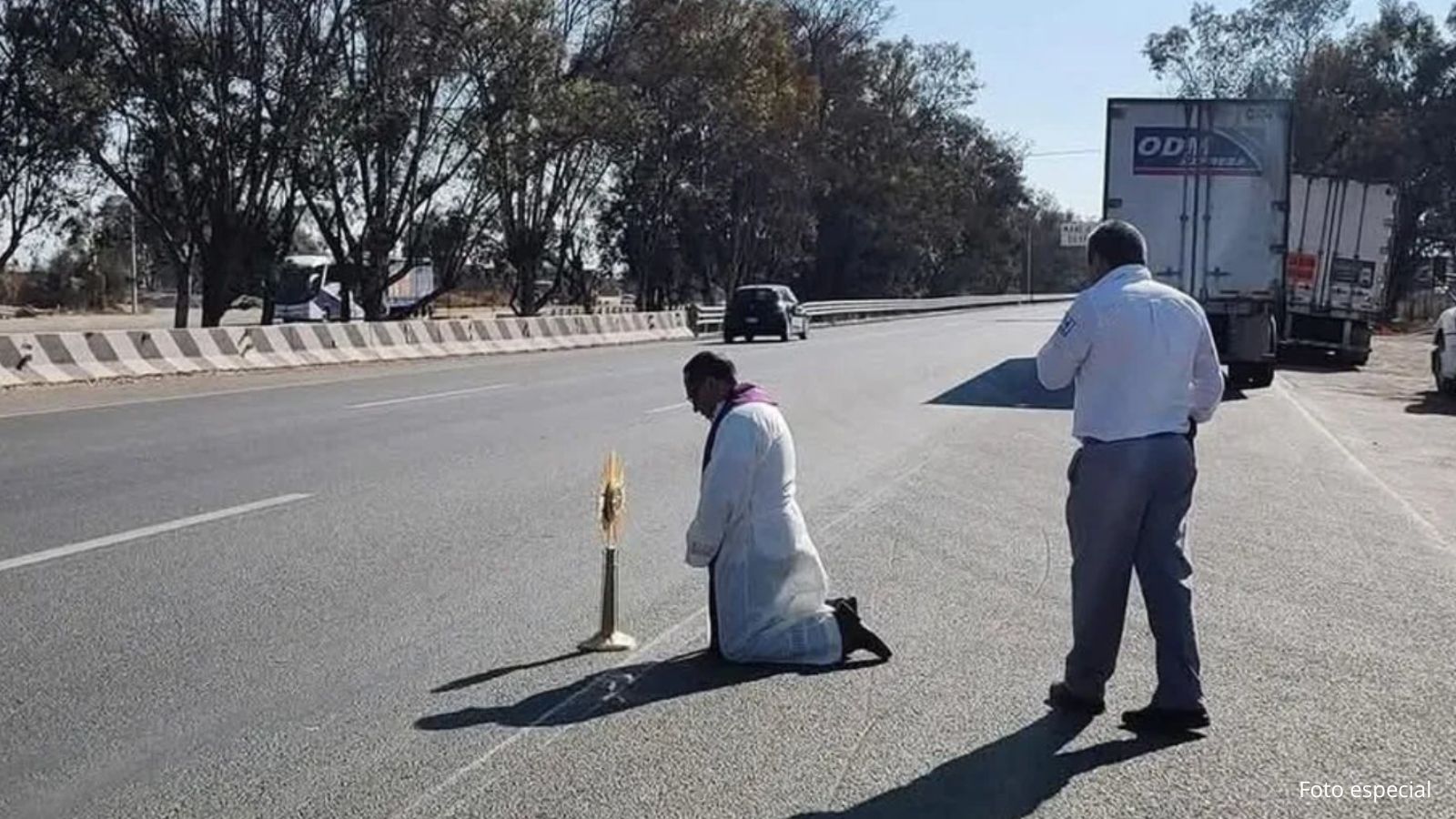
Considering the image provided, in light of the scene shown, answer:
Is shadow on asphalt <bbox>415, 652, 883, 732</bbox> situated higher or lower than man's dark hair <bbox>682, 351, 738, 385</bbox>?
lower

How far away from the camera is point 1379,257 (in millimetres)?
33469

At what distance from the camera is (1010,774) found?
5.52 metres

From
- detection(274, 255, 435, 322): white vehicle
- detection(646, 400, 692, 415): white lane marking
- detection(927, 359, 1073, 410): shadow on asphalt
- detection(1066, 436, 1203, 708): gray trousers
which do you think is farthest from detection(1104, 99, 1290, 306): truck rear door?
detection(274, 255, 435, 322): white vehicle

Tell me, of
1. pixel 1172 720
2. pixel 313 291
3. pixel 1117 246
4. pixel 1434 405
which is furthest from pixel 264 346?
pixel 313 291

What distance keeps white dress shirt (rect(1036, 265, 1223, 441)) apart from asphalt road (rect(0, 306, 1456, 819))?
1.15m

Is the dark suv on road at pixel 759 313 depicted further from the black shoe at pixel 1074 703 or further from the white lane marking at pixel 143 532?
the black shoe at pixel 1074 703

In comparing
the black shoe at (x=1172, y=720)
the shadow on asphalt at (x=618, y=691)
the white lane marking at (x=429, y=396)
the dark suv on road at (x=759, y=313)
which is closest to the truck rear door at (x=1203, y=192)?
the white lane marking at (x=429, y=396)

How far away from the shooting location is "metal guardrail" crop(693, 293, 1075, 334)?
5266 centimetres

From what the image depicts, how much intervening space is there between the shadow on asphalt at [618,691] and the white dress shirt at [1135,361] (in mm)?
1668

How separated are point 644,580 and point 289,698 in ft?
9.25

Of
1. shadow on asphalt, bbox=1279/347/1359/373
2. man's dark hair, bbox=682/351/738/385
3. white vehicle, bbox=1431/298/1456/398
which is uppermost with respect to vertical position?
man's dark hair, bbox=682/351/738/385

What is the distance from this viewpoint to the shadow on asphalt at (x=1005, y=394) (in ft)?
72.1

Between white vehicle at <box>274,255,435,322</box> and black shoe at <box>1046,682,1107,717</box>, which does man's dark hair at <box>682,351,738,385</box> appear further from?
white vehicle at <box>274,255,435,322</box>

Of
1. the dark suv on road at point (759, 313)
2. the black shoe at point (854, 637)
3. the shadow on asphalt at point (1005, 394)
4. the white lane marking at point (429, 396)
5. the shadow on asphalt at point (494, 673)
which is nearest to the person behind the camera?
the shadow on asphalt at point (494, 673)
